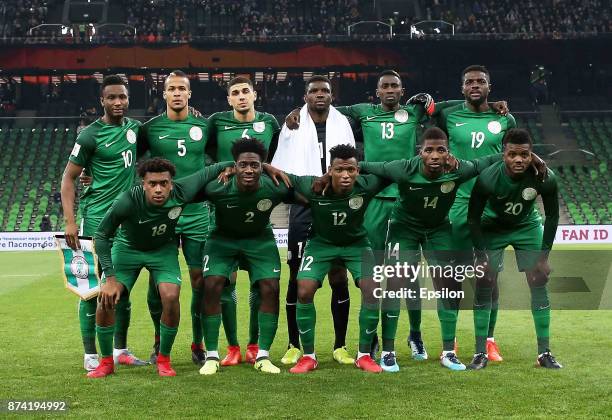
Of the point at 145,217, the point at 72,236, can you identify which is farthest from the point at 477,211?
the point at 72,236

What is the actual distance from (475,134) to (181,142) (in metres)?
2.49

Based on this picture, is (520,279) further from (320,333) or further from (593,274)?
(593,274)

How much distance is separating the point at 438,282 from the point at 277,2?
30.2m

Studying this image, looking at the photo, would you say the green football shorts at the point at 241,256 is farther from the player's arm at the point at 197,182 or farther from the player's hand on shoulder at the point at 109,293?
the player's hand on shoulder at the point at 109,293

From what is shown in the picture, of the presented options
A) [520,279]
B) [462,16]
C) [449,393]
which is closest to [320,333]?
[520,279]

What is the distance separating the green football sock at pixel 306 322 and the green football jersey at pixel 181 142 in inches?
49.1

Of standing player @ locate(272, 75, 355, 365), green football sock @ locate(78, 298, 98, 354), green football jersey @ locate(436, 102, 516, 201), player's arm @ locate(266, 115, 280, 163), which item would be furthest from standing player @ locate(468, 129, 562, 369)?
green football sock @ locate(78, 298, 98, 354)

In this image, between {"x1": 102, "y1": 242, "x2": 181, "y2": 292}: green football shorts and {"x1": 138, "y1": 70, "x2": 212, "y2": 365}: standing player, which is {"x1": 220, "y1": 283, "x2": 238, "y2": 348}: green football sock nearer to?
{"x1": 138, "y1": 70, "x2": 212, "y2": 365}: standing player

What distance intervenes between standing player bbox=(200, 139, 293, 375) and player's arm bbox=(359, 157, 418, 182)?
25.0 inches

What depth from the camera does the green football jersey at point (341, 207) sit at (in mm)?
6840

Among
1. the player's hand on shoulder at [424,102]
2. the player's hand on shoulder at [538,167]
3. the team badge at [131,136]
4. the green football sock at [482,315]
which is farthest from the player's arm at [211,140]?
the player's hand on shoulder at [538,167]

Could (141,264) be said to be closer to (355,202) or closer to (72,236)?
(72,236)

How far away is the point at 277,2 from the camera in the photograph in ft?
118

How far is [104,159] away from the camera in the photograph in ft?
23.7
